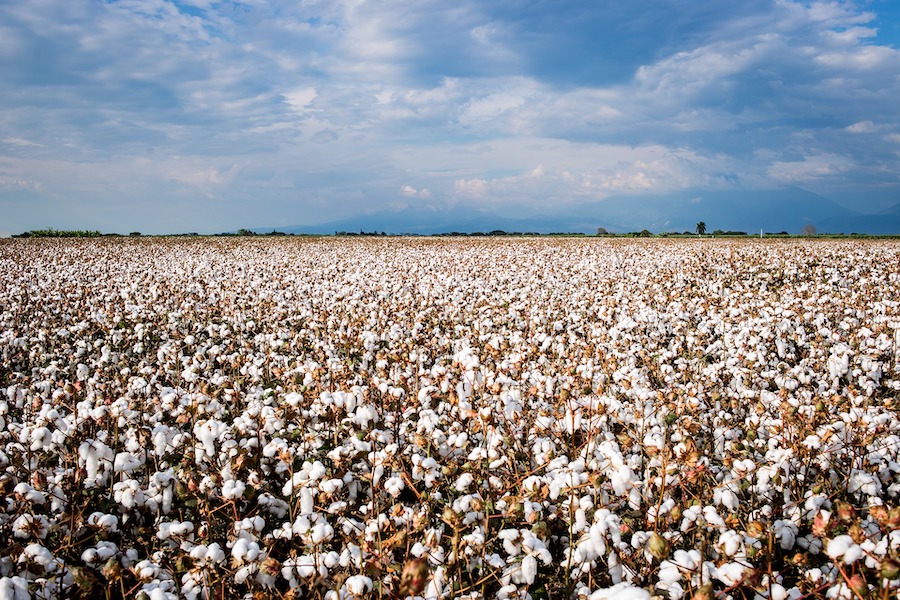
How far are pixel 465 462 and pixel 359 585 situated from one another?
71.8 inches

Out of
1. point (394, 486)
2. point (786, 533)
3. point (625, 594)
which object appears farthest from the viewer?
point (394, 486)

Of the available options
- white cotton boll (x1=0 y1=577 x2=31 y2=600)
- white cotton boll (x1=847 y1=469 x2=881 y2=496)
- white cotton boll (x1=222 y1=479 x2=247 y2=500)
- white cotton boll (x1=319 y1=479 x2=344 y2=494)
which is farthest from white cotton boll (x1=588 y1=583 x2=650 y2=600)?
white cotton boll (x1=0 y1=577 x2=31 y2=600)

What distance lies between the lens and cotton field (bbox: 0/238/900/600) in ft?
8.82

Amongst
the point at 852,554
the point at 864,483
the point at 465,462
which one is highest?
the point at 852,554

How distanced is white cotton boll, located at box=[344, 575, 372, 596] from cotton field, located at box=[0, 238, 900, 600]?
14mm

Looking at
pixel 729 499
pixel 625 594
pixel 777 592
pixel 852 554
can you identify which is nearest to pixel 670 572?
pixel 777 592

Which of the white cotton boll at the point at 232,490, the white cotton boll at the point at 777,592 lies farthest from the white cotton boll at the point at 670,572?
the white cotton boll at the point at 232,490

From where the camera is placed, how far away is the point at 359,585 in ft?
7.72

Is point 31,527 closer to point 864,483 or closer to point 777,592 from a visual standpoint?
point 777,592

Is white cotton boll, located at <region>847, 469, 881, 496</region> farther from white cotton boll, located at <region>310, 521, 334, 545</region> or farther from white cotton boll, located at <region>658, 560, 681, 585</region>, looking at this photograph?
white cotton boll, located at <region>310, 521, 334, 545</region>

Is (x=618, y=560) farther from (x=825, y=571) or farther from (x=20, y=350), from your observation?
(x=20, y=350)

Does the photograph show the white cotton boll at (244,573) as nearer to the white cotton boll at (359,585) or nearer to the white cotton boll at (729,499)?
the white cotton boll at (359,585)

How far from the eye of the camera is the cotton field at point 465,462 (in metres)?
2.69

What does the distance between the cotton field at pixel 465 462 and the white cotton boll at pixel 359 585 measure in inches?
0.5
